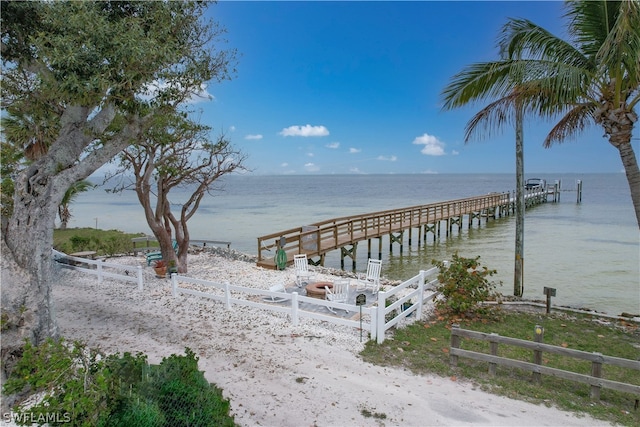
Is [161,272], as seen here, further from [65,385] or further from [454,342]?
[454,342]

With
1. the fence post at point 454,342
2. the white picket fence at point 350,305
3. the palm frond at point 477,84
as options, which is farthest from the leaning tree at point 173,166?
the fence post at point 454,342

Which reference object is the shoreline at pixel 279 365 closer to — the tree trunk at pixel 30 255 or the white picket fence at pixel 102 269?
the white picket fence at pixel 102 269

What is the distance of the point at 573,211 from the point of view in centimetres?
4241

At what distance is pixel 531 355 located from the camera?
6.69m

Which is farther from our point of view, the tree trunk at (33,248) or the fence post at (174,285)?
the fence post at (174,285)

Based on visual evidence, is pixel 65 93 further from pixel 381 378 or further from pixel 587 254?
pixel 587 254

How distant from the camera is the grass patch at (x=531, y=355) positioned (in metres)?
5.18

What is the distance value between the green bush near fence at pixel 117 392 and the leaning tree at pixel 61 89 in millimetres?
2066

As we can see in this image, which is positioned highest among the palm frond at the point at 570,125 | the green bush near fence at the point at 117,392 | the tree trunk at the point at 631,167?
the palm frond at the point at 570,125

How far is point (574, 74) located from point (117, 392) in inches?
311

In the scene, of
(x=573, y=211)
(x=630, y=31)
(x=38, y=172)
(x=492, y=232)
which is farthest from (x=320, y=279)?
(x=573, y=211)

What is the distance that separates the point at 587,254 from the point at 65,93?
23.8m

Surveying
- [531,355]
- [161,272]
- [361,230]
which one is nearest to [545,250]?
[361,230]

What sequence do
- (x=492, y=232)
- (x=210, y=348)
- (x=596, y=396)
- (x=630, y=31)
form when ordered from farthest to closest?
1. (x=492, y=232)
2. (x=210, y=348)
3. (x=630, y=31)
4. (x=596, y=396)
